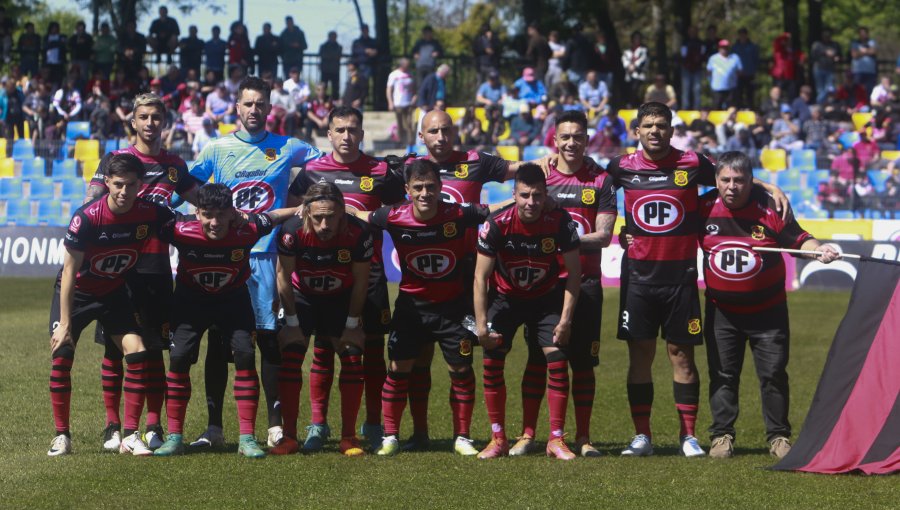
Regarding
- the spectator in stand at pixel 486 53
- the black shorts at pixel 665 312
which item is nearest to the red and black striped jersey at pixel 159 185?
the black shorts at pixel 665 312

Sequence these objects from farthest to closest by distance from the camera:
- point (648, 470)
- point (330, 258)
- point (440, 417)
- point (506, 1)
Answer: point (506, 1) < point (440, 417) < point (330, 258) < point (648, 470)

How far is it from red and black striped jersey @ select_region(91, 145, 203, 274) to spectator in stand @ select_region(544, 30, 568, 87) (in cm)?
1896

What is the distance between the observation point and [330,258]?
8.52 meters

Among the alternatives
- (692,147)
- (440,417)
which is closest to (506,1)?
(692,147)

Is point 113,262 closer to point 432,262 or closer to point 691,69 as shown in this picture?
point 432,262

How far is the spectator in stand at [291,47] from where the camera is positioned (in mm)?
28391

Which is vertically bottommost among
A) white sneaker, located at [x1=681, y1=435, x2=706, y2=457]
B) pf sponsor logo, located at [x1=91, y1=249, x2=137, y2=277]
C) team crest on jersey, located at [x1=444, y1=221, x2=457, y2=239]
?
white sneaker, located at [x1=681, y1=435, x2=706, y2=457]

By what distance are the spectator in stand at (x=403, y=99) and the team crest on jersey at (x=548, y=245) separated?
17.5 m

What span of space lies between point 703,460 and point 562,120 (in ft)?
8.24

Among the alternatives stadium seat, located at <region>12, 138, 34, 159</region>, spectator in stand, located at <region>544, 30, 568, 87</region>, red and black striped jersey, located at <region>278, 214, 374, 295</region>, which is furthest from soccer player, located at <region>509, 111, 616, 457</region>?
spectator in stand, located at <region>544, 30, 568, 87</region>

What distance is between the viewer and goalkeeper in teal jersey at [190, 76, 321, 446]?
892 cm

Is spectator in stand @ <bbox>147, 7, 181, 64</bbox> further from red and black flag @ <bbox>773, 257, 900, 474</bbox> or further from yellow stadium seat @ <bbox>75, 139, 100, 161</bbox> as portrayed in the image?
red and black flag @ <bbox>773, 257, 900, 474</bbox>

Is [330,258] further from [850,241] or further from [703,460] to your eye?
[850,241]

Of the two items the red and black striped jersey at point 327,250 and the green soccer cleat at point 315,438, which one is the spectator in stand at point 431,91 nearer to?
the green soccer cleat at point 315,438
